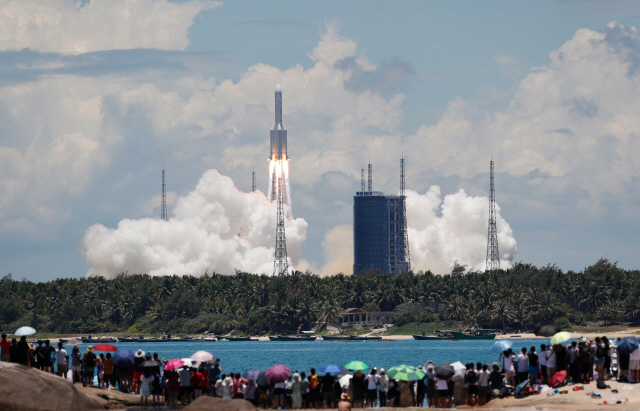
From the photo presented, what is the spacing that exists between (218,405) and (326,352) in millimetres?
108828

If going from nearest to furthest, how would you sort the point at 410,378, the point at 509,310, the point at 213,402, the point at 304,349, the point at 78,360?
1. the point at 213,402
2. the point at 410,378
3. the point at 78,360
4. the point at 304,349
5. the point at 509,310

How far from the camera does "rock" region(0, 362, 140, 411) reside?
4803 centimetres

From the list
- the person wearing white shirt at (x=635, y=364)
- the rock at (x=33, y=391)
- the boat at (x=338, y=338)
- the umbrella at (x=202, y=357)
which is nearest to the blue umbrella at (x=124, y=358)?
the umbrella at (x=202, y=357)

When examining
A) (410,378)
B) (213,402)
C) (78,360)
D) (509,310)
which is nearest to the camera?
(213,402)

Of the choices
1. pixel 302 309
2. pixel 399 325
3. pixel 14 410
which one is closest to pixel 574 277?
pixel 399 325

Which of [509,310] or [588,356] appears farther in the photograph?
[509,310]

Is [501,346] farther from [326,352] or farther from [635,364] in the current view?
[326,352]

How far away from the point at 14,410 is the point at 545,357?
26.5 metres

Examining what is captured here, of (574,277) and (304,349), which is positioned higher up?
(574,277)

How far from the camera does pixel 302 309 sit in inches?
7805

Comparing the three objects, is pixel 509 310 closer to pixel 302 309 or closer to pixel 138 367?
pixel 302 309

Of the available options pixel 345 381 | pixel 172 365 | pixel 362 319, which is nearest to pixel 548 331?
pixel 345 381

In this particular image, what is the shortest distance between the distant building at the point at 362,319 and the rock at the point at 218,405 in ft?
490

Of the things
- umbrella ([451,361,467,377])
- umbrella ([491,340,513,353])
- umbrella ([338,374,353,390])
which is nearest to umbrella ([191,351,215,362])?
umbrella ([338,374,353,390])
